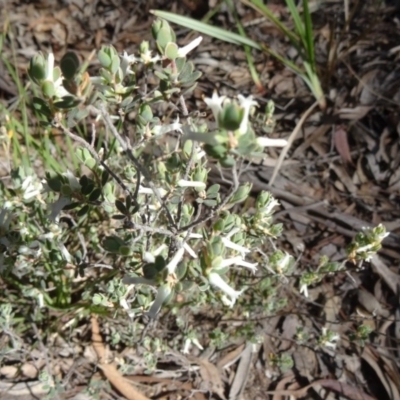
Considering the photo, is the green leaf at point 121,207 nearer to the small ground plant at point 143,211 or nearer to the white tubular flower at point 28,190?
the small ground plant at point 143,211

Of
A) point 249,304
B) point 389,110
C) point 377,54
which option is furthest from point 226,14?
point 249,304

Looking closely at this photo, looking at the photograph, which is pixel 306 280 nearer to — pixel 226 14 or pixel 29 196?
pixel 29 196

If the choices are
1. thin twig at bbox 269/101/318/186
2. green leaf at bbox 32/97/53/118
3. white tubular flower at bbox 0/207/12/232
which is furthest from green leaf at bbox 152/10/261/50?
green leaf at bbox 32/97/53/118

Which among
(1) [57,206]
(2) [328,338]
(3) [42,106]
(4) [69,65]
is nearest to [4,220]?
(1) [57,206]

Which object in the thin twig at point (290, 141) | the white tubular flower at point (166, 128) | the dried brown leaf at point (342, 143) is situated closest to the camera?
the white tubular flower at point (166, 128)

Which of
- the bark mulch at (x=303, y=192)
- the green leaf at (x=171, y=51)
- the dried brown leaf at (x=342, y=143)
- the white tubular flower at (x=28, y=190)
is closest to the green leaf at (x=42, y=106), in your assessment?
the green leaf at (x=171, y=51)

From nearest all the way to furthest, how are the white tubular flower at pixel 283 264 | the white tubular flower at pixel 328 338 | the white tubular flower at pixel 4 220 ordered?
the white tubular flower at pixel 4 220 → the white tubular flower at pixel 283 264 → the white tubular flower at pixel 328 338

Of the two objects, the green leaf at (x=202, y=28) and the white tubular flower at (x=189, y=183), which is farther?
the green leaf at (x=202, y=28)

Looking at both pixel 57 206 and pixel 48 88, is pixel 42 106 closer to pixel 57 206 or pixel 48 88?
pixel 48 88
